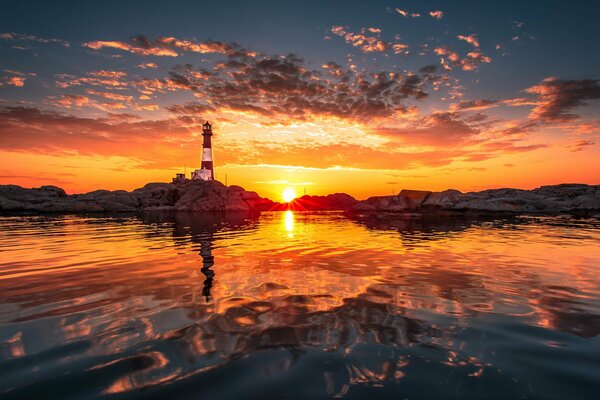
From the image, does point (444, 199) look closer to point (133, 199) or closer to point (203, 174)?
point (203, 174)

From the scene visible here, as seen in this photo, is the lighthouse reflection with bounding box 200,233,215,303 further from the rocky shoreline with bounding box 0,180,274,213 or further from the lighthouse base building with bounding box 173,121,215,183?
the lighthouse base building with bounding box 173,121,215,183

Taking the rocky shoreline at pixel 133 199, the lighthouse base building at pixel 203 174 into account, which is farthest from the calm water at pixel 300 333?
the lighthouse base building at pixel 203 174

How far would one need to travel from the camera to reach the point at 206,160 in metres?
106

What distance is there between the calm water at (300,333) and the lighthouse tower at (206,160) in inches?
3769

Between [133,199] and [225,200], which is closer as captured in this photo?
[133,199]

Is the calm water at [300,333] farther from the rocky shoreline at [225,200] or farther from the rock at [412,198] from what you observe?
the rock at [412,198]

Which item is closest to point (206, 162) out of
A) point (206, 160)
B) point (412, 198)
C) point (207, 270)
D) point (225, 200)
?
point (206, 160)

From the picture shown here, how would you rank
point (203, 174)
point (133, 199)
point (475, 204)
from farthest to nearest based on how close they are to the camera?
point (203, 174) → point (133, 199) → point (475, 204)

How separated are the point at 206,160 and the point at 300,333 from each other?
108129 millimetres

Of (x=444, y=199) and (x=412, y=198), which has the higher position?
(x=412, y=198)

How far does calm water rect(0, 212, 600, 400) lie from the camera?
360 centimetres

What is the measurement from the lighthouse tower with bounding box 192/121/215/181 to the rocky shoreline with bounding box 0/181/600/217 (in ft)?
14.0

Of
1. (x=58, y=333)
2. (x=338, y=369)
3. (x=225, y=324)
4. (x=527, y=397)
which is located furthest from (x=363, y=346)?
(x=58, y=333)

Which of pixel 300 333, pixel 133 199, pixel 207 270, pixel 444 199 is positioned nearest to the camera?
pixel 300 333
